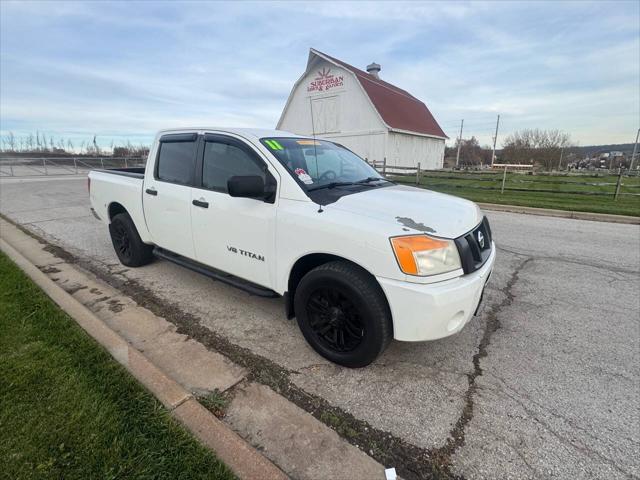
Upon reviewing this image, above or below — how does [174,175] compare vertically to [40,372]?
above

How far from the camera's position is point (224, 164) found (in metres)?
3.30

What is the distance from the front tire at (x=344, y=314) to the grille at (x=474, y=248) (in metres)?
0.61

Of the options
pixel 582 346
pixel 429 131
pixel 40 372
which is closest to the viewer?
pixel 40 372

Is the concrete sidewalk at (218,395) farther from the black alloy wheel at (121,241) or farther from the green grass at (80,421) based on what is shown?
the black alloy wheel at (121,241)

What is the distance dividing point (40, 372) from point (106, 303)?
1365 millimetres

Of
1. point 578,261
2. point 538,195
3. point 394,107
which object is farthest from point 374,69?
point 578,261

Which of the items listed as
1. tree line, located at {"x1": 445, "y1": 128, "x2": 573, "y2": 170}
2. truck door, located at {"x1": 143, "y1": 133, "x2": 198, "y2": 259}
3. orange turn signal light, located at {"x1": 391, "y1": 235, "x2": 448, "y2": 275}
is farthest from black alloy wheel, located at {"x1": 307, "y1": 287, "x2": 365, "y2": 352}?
tree line, located at {"x1": 445, "y1": 128, "x2": 573, "y2": 170}

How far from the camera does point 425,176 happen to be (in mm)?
17594

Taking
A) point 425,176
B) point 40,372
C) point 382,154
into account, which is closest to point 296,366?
point 40,372

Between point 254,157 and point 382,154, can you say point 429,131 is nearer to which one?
point 382,154

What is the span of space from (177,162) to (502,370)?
142 inches

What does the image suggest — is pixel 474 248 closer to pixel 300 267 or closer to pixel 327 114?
pixel 300 267

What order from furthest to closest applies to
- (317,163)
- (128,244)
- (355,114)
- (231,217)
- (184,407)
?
(355,114) < (128,244) < (317,163) < (231,217) < (184,407)

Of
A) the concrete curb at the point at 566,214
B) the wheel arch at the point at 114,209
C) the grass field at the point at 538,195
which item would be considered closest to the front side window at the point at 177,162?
the wheel arch at the point at 114,209
